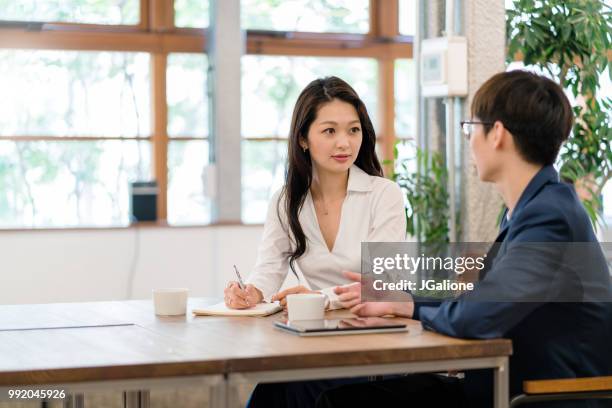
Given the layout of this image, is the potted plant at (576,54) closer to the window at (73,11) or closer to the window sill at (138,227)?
the window sill at (138,227)

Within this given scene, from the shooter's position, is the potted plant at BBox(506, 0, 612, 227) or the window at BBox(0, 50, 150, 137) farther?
the window at BBox(0, 50, 150, 137)

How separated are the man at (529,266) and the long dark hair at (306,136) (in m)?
0.92

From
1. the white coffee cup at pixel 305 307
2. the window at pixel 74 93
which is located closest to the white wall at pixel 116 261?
the window at pixel 74 93

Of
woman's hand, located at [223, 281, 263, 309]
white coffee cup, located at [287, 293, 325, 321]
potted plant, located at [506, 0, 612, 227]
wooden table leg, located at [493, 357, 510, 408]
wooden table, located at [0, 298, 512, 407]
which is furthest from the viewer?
potted plant, located at [506, 0, 612, 227]

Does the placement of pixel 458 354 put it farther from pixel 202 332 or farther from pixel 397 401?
pixel 202 332

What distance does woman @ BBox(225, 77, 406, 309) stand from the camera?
2.99 metres

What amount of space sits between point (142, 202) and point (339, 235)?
9.54 feet

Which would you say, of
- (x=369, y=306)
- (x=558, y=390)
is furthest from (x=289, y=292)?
(x=558, y=390)

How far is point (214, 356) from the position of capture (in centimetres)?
184

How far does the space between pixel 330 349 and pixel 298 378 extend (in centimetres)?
9

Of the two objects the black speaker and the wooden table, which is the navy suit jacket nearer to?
the wooden table

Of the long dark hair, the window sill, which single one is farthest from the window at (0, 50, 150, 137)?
the long dark hair

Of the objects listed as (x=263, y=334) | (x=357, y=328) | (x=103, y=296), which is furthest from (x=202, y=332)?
(x=103, y=296)

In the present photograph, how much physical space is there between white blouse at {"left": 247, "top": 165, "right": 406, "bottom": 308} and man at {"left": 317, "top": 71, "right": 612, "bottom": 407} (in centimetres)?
78
